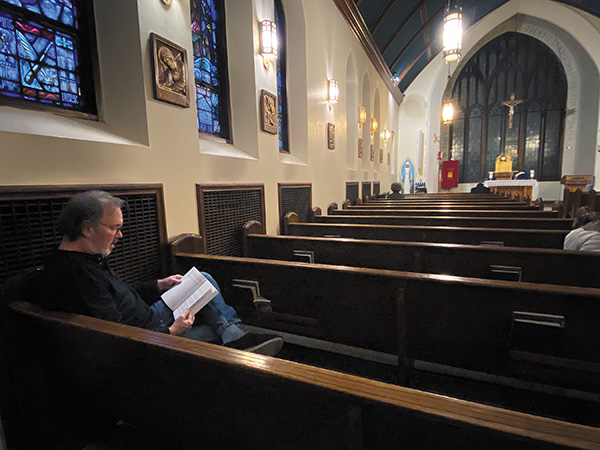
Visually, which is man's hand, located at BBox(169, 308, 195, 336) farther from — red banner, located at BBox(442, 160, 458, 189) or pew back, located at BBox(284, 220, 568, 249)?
red banner, located at BBox(442, 160, 458, 189)

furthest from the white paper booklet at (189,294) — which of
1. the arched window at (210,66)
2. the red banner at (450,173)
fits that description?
the red banner at (450,173)

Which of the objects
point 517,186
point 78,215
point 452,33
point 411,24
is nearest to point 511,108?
point 517,186

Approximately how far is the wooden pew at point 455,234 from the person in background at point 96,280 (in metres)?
1.58

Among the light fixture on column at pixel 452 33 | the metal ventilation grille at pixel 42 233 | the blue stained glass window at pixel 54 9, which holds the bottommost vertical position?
the metal ventilation grille at pixel 42 233

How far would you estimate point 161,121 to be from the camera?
2131mm

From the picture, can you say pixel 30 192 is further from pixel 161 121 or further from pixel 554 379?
pixel 554 379

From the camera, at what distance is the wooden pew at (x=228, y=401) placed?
22.8 inches

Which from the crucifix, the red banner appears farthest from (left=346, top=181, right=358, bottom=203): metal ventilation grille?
the crucifix

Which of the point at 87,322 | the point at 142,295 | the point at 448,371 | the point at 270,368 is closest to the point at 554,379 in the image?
the point at 448,371

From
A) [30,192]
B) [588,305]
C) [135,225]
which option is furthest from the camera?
[135,225]

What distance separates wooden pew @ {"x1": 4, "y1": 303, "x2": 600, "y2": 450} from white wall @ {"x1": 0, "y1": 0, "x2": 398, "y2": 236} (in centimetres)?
78

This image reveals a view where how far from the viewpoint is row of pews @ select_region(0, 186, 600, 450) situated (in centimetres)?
64

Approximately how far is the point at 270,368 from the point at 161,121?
192 centimetres

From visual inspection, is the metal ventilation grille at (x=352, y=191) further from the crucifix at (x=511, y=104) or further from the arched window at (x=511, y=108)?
the crucifix at (x=511, y=104)
